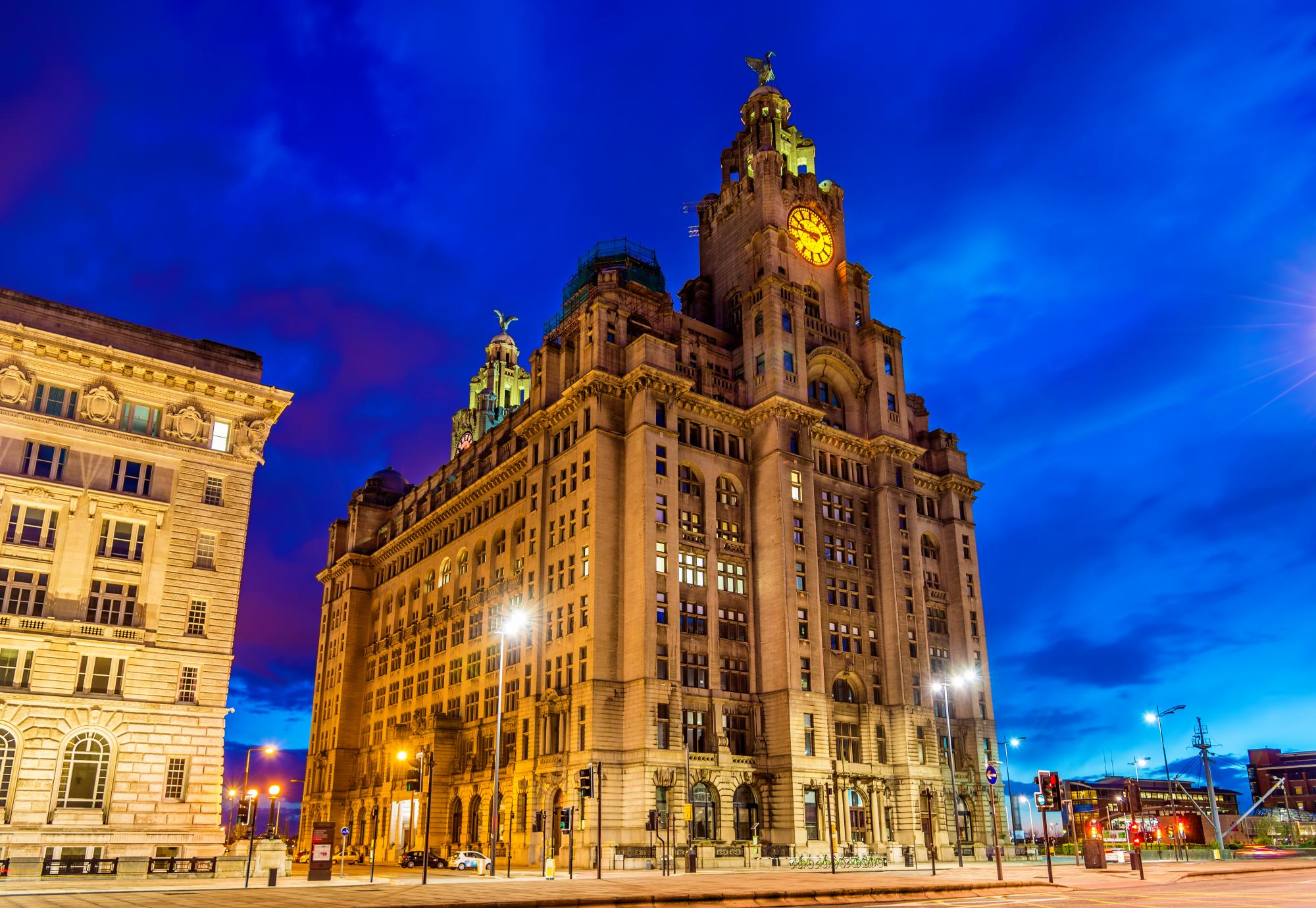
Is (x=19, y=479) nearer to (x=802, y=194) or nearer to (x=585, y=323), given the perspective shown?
(x=585, y=323)

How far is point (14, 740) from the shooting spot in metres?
49.5

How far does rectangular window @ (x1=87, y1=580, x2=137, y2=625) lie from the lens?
5409 centimetres

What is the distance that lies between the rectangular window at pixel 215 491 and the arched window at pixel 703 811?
41.5 meters

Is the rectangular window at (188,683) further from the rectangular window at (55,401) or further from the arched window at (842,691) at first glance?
the arched window at (842,691)

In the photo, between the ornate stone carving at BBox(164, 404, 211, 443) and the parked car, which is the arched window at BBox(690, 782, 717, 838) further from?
the ornate stone carving at BBox(164, 404, 211, 443)

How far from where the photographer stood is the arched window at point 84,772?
50.2 meters

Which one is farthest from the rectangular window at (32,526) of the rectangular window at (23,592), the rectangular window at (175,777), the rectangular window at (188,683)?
the rectangular window at (175,777)

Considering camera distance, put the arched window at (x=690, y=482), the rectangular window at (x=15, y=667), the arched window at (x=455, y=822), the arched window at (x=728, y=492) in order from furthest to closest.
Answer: the arched window at (x=455, y=822) < the arched window at (x=728, y=492) < the arched window at (x=690, y=482) < the rectangular window at (x=15, y=667)

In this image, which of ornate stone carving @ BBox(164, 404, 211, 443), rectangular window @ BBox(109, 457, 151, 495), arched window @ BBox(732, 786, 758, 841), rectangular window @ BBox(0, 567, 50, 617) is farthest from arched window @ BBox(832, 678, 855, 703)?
rectangular window @ BBox(0, 567, 50, 617)

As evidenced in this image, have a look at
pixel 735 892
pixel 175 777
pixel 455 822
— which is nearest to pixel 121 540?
pixel 175 777

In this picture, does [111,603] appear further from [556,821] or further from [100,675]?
[556,821]

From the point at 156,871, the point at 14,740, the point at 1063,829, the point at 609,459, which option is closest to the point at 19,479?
the point at 14,740

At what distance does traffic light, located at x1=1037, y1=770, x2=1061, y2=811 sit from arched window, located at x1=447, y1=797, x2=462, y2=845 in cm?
6448

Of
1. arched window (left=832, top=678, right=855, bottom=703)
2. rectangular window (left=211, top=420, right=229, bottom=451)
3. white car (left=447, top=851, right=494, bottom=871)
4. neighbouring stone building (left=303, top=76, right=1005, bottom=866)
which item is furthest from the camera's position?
arched window (left=832, top=678, right=855, bottom=703)
